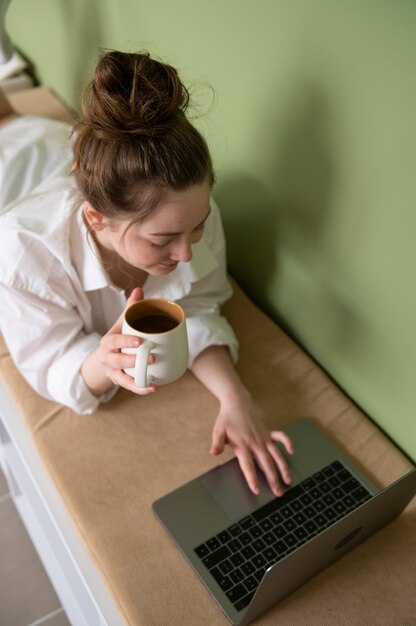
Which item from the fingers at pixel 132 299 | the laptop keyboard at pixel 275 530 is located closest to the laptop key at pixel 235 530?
the laptop keyboard at pixel 275 530

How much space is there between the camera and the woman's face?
88 centimetres

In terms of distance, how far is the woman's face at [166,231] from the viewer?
88 centimetres

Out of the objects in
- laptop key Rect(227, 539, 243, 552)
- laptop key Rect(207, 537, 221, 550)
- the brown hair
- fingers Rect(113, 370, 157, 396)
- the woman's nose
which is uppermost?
the brown hair

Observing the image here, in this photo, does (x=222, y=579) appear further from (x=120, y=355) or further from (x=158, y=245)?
(x=158, y=245)

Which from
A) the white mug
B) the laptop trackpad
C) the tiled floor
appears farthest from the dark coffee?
the tiled floor

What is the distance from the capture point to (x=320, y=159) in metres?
1.01

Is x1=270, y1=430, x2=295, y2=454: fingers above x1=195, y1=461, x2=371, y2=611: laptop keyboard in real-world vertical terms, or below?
above

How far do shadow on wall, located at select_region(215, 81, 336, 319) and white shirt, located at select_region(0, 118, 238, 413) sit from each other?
0.10 metres

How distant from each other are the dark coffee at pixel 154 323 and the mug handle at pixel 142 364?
0.19 feet

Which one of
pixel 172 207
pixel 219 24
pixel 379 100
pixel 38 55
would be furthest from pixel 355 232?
pixel 38 55

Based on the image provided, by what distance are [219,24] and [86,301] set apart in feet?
1.98

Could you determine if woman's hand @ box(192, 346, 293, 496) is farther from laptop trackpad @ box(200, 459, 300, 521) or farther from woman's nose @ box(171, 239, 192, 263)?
woman's nose @ box(171, 239, 192, 263)

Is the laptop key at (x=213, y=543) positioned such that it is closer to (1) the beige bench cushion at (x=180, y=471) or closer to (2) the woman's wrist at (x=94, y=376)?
(1) the beige bench cushion at (x=180, y=471)

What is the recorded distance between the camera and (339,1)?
834 millimetres
